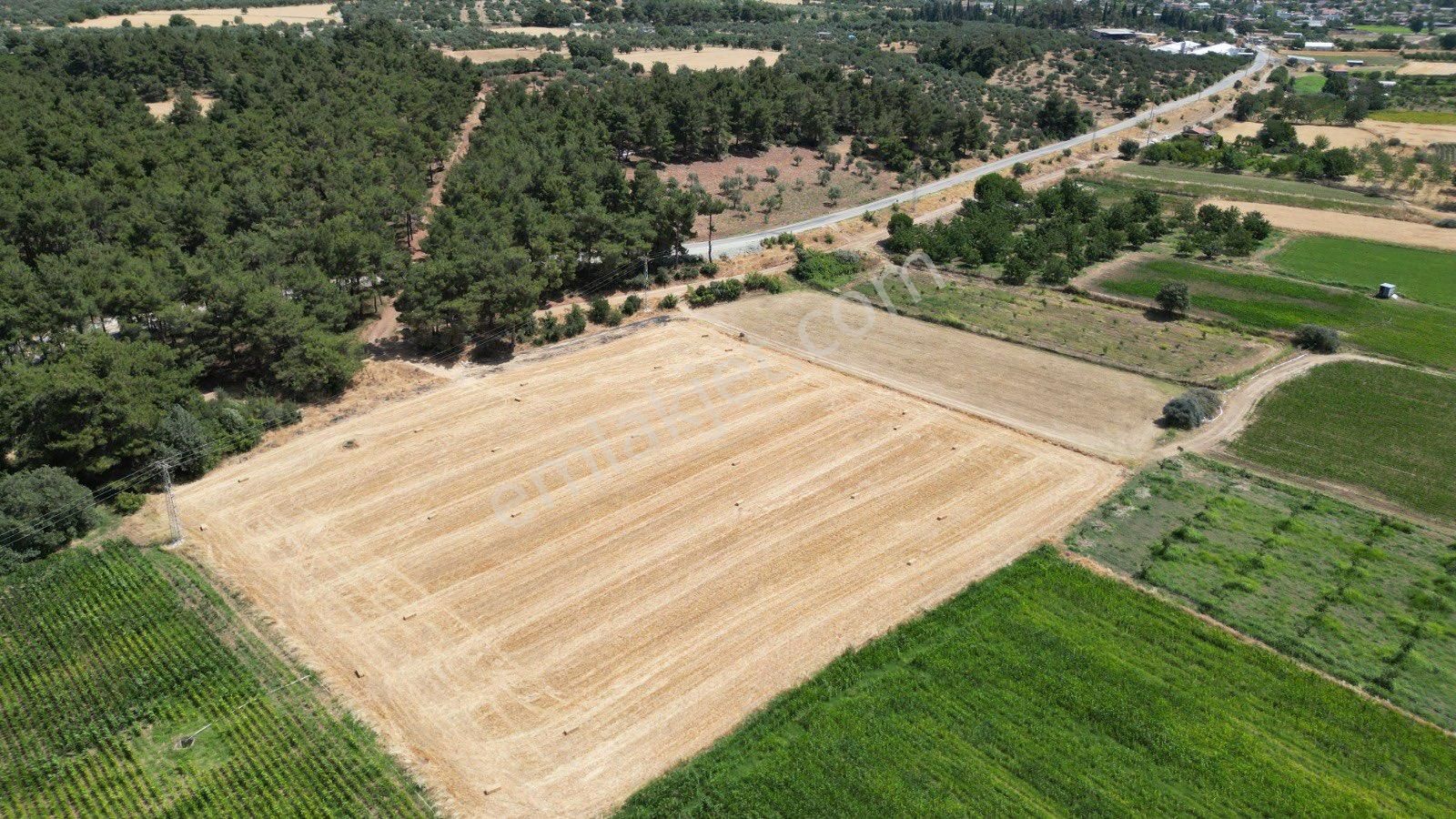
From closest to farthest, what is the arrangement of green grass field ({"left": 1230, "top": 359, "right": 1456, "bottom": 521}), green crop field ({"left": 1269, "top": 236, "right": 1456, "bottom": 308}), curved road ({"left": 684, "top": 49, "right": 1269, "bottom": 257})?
green grass field ({"left": 1230, "top": 359, "right": 1456, "bottom": 521}), green crop field ({"left": 1269, "top": 236, "right": 1456, "bottom": 308}), curved road ({"left": 684, "top": 49, "right": 1269, "bottom": 257})

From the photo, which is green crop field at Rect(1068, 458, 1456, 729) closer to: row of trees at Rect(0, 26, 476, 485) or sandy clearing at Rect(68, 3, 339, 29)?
row of trees at Rect(0, 26, 476, 485)

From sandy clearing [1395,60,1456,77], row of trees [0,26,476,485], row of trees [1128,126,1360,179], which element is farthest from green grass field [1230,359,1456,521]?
sandy clearing [1395,60,1456,77]

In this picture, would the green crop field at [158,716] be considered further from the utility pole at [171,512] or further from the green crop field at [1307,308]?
the green crop field at [1307,308]

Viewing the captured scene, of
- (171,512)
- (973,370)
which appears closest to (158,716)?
(171,512)

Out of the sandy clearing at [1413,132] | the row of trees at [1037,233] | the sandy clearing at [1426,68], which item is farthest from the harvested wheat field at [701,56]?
the sandy clearing at [1426,68]

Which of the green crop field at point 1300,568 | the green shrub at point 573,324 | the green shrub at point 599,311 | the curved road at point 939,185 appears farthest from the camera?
the curved road at point 939,185

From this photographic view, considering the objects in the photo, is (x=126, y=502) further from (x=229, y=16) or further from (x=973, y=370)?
(x=229, y=16)
